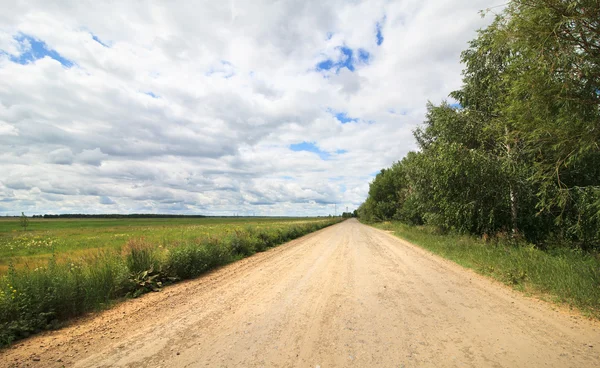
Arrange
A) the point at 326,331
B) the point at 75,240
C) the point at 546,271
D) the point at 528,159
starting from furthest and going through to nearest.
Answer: the point at 75,240
the point at 528,159
the point at 546,271
the point at 326,331

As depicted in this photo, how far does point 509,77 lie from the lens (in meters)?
7.95

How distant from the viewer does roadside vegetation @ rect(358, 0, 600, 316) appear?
645 centimetres

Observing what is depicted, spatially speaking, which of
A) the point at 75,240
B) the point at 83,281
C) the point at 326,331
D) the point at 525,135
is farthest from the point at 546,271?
the point at 75,240

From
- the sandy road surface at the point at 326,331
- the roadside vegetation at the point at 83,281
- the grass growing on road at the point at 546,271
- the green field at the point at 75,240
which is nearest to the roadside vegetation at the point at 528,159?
the grass growing on road at the point at 546,271

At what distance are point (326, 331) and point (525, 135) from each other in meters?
8.29

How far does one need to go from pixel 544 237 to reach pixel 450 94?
9032 millimetres

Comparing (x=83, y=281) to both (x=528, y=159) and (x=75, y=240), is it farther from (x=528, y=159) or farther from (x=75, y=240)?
(x=75, y=240)

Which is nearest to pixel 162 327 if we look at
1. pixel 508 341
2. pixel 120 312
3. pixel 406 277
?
pixel 120 312

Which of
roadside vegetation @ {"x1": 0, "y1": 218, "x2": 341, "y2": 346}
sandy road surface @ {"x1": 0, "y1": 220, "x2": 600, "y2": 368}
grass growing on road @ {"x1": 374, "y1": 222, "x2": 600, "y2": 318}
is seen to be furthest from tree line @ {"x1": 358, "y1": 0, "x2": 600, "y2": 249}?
roadside vegetation @ {"x1": 0, "y1": 218, "x2": 341, "y2": 346}

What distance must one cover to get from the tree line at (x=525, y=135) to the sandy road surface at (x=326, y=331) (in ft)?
14.6

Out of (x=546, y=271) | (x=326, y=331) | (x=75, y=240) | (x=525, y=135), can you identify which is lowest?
(x=326, y=331)

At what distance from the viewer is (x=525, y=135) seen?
8.62 metres

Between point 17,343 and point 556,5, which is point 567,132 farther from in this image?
point 17,343

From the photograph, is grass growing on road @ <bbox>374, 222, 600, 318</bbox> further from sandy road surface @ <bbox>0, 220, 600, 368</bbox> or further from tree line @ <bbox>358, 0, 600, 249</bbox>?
tree line @ <bbox>358, 0, 600, 249</bbox>
